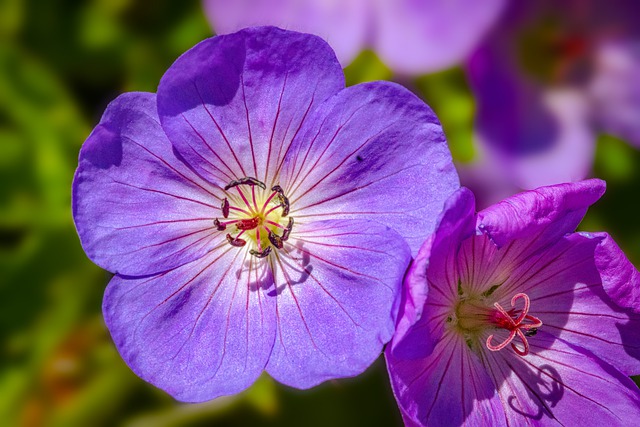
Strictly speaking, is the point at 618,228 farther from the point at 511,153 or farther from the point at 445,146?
the point at 445,146

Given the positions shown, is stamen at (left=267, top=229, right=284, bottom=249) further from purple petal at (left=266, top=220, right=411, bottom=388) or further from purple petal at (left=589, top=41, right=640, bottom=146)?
purple petal at (left=589, top=41, right=640, bottom=146)

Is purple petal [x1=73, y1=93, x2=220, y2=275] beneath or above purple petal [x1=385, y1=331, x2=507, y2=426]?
above

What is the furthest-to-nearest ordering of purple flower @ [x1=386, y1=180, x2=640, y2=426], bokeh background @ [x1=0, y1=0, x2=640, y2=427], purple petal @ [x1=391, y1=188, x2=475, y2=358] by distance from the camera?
1. bokeh background @ [x1=0, y1=0, x2=640, y2=427]
2. purple flower @ [x1=386, y1=180, x2=640, y2=426]
3. purple petal @ [x1=391, y1=188, x2=475, y2=358]

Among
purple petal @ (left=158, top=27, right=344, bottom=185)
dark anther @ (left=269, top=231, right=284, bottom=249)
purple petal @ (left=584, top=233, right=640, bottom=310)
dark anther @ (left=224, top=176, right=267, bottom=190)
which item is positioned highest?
purple petal @ (left=158, top=27, right=344, bottom=185)

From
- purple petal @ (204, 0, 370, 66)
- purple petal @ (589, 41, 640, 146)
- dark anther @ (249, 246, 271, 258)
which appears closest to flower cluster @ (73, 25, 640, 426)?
dark anther @ (249, 246, 271, 258)

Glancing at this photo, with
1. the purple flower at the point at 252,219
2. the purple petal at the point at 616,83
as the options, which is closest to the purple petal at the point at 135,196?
the purple flower at the point at 252,219

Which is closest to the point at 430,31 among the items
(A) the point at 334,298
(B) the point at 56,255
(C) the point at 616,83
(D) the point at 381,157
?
(C) the point at 616,83
